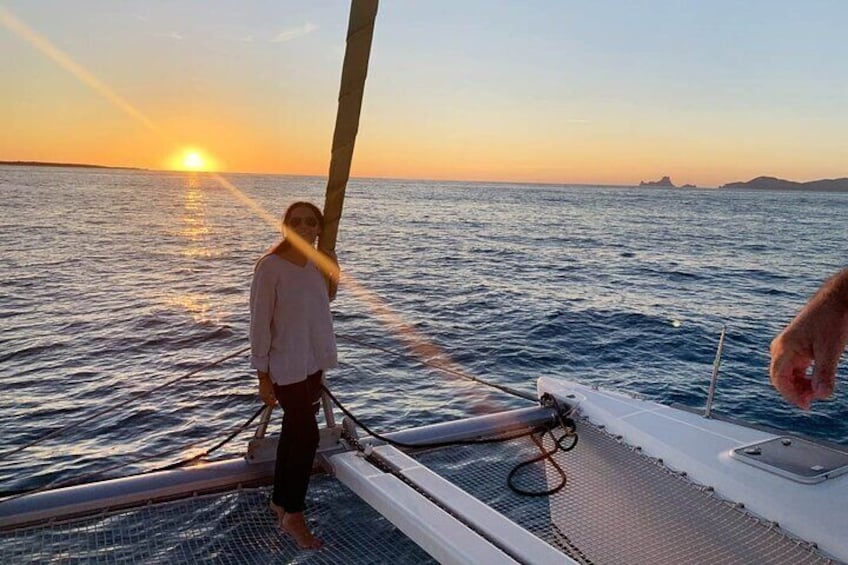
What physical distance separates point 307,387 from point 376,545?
1095mm

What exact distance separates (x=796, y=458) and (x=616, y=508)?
4.84ft

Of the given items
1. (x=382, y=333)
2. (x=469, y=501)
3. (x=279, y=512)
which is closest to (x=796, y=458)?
(x=469, y=501)

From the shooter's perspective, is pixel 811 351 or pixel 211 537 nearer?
pixel 811 351

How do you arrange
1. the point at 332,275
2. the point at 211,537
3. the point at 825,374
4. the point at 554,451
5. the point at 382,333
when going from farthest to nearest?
1. the point at 382,333
2. the point at 554,451
3. the point at 332,275
4. the point at 211,537
5. the point at 825,374

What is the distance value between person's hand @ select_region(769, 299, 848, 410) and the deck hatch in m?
3.95

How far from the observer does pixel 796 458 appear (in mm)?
5176

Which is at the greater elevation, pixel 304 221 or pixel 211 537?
pixel 304 221

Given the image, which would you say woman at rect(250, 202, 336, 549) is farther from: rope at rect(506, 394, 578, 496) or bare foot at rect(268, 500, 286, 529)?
rope at rect(506, 394, 578, 496)

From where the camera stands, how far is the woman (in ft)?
14.0

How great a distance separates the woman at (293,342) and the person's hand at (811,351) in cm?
321

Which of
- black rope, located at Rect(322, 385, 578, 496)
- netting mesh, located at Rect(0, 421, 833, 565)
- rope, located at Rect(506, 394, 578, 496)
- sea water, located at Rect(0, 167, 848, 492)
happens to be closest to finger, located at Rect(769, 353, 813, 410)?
netting mesh, located at Rect(0, 421, 833, 565)

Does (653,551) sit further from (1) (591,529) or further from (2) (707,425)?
(2) (707,425)

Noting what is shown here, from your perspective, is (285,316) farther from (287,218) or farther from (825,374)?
(825,374)

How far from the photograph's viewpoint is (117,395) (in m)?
11.1
